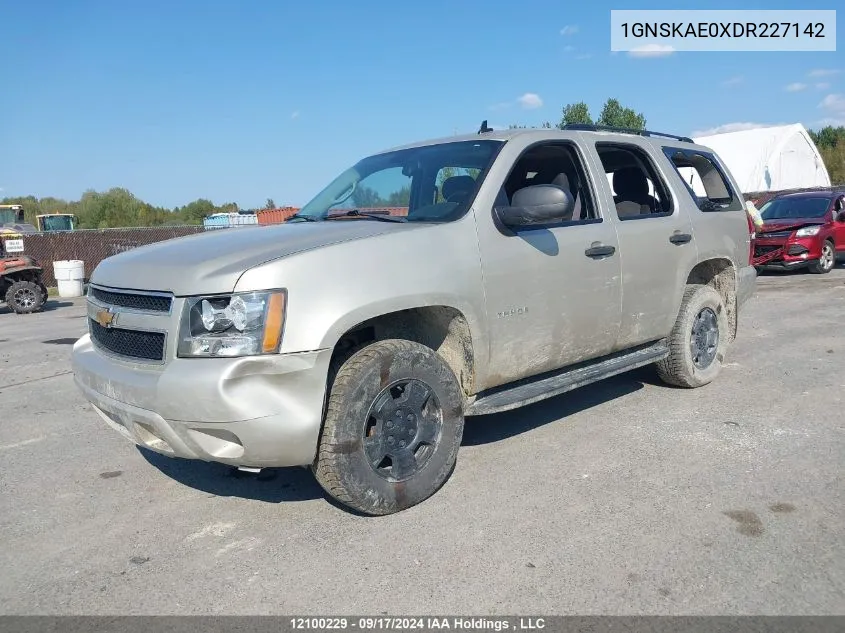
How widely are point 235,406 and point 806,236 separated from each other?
565 inches

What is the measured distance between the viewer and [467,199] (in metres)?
3.80

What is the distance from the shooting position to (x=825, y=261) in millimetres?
14422

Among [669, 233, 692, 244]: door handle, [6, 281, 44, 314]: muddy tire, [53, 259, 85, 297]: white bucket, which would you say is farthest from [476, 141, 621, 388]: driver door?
[53, 259, 85, 297]: white bucket

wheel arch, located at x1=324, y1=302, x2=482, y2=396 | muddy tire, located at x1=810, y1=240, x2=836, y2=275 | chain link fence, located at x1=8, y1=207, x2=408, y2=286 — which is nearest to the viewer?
wheel arch, located at x1=324, y1=302, x2=482, y2=396

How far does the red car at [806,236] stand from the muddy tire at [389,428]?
41.8ft

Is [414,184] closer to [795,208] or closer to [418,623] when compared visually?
[418,623]

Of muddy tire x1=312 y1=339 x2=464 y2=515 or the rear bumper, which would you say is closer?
muddy tire x1=312 y1=339 x2=464 y2=515

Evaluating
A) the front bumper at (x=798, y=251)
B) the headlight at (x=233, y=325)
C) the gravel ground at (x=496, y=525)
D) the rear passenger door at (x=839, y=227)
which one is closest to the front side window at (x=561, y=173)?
the gravel ground at (x=496, y=525)

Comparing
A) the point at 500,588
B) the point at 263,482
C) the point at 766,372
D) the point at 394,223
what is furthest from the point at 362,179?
the point at 766,372

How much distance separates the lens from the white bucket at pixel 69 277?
18.1 m

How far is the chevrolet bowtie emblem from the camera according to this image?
11.0 ft

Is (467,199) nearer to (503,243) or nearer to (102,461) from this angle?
(503,243)

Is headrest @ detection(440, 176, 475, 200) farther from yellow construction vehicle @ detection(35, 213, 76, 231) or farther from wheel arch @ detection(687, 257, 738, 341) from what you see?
yellow construction vehicle @ detection(35, 213, 76, 231)

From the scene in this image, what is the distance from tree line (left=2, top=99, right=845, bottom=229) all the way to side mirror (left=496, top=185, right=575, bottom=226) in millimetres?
33500
